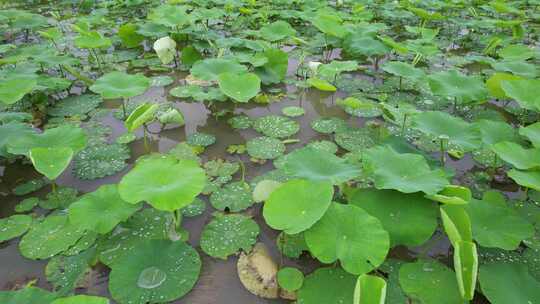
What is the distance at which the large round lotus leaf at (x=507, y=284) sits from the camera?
66.1 inches

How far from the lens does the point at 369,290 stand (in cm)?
148

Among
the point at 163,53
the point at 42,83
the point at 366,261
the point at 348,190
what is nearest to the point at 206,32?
the point at 163,53

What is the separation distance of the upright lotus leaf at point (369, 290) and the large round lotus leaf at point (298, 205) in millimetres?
385

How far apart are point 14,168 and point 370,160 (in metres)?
2.58

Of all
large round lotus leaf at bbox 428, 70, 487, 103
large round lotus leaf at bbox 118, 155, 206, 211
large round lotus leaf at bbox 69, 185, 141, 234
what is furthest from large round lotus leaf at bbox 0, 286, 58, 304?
large round lotus leaf at bbox 428, 70, 487, 103

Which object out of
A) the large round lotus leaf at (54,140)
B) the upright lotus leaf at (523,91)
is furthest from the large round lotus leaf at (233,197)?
the upright lotus leaf at (523,91)

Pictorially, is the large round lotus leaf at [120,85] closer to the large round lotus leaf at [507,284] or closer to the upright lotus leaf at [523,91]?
the large round lotus leaf at [507,284]

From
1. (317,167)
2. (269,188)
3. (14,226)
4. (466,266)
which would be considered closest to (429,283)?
(466,266)

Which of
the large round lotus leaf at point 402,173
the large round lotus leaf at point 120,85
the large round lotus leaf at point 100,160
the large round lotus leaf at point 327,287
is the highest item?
the large round lotus leaf at point 402,173

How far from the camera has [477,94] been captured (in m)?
3.08

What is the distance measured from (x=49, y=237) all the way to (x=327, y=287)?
1574 mm

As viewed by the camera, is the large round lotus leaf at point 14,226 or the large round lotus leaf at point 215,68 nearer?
the large round lotus leaf at point 14,226

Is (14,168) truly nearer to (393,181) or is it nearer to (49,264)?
(49,264)

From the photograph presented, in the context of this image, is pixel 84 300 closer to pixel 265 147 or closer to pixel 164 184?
pixel 164 184
